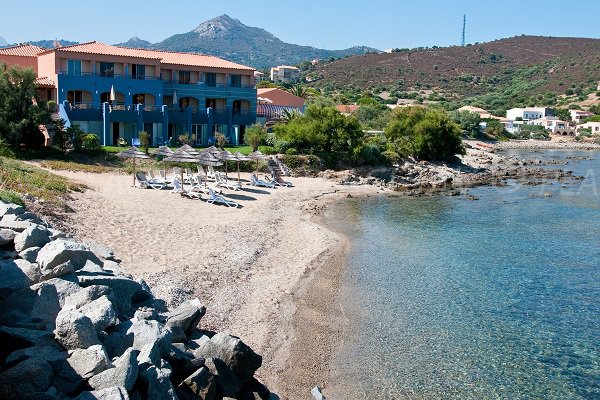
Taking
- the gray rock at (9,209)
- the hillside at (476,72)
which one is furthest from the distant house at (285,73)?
Answer: the gray rock at (9,209)

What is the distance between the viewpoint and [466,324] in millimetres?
14828

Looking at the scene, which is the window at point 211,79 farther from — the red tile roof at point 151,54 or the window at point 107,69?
the window at point 107,69

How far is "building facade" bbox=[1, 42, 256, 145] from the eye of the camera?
4238cm

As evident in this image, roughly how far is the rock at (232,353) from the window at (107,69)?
124 ft

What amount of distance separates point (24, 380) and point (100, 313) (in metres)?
1.91

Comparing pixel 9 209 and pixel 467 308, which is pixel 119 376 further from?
pixel 467 308

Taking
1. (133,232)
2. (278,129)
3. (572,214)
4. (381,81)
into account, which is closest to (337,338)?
(133,232)

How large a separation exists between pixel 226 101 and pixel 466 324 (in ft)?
132

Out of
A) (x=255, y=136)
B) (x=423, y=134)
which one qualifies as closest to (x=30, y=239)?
(x=255, y=136)

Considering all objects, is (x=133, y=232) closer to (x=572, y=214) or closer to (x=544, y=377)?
(x=544, y=377)

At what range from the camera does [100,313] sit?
29.2 ft

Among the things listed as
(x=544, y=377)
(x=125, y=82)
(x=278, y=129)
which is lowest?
(x=544, y=377)

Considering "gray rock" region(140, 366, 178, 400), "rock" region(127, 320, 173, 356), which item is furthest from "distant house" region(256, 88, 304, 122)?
"gray rock" region(140, 366, 178, 400)

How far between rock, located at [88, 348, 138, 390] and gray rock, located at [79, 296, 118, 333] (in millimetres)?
1268
